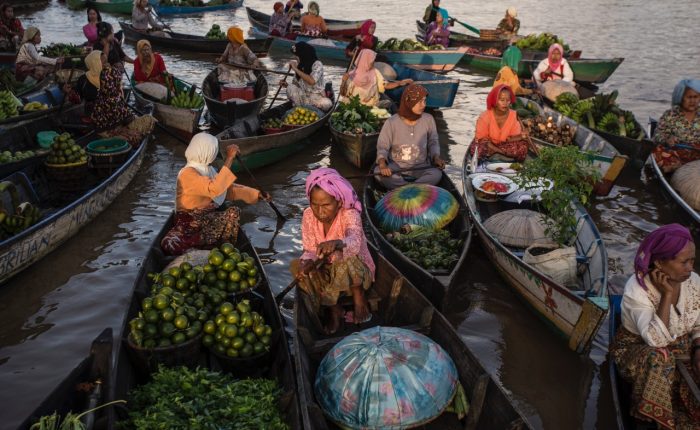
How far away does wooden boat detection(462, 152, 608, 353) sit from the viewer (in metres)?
4.58

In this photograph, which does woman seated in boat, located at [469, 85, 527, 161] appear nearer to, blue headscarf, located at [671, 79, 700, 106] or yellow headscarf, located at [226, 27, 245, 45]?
blue headscarf, located at [671, 79, 700, 106]

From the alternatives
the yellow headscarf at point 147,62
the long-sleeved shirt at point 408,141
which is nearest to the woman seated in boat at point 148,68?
the yellow headscarf at point 147,62

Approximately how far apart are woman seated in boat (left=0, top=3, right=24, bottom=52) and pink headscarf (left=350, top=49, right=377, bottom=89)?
9383 mm

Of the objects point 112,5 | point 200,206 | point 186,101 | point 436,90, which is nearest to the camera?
point 200,206

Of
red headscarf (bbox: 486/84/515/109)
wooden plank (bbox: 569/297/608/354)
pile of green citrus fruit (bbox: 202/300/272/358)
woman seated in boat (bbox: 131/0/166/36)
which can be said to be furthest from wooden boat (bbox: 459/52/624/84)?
pile of green citrus fruit (bbox: 202/300/272/358)

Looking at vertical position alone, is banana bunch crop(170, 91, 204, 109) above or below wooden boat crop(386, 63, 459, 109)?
below

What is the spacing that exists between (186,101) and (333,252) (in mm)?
6990

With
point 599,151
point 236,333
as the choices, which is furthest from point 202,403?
point 599,151

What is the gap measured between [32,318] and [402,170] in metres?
4.72

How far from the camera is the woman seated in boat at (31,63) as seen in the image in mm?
11625

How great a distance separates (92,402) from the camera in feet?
11.0

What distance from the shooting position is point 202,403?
11.1 feet

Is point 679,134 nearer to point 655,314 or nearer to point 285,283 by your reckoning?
point 655,314

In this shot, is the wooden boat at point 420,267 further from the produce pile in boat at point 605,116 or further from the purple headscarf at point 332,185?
the produce pile in boat at point 605,116
